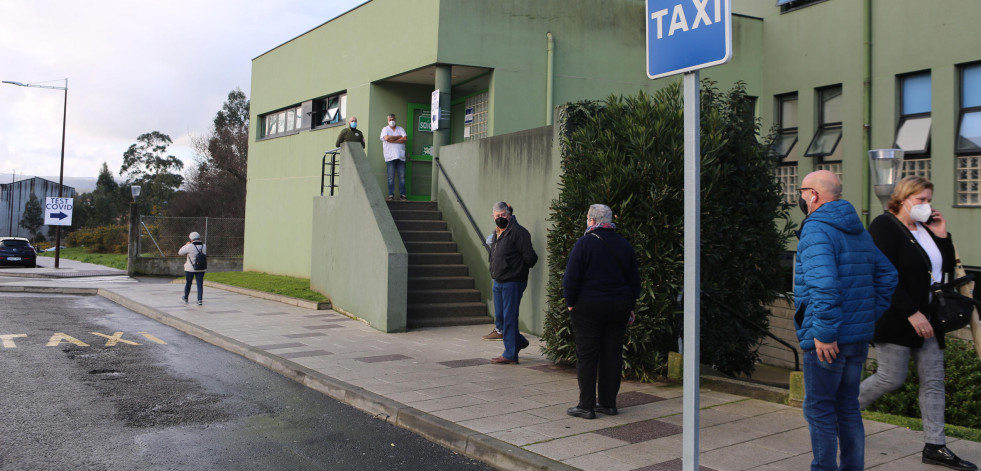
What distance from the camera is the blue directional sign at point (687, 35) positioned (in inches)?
154

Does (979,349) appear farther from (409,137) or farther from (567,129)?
(409,137)

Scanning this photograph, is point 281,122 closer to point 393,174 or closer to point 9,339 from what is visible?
point 393,174

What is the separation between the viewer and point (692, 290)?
13.0ft

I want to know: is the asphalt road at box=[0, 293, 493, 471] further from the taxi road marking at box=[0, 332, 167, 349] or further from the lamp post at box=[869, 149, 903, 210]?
the lamp post at box=[869, 149, 903, 210]

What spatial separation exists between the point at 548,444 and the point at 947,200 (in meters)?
11.2

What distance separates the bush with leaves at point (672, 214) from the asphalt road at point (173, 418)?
9.16 feet

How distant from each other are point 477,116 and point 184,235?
67.5ft

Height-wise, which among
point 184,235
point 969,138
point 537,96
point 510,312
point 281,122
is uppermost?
point 281,122

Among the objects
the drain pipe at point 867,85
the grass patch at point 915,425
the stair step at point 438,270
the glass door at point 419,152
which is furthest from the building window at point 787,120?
the grass patch at point 915,425

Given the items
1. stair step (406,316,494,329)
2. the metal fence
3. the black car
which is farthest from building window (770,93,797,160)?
the black car

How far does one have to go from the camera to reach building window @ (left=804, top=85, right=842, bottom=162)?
15.7m

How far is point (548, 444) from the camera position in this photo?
212 inches

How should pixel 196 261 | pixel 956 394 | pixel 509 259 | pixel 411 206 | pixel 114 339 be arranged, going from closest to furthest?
pixel 956 394, pixel 509 259, pixel 114 339, pixel 411 206, pixel 196 261

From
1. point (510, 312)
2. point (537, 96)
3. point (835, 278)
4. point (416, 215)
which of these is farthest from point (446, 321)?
point (835, 278)
